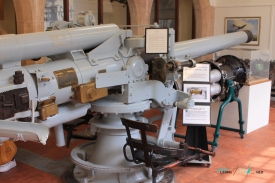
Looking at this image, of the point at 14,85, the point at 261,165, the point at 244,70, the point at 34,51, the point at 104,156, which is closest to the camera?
the point at 14,85

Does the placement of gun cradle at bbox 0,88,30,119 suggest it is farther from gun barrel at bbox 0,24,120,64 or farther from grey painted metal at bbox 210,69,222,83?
grey painted metal at bbox 210,69,222,83

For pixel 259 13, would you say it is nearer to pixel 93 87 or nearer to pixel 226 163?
pixel 226 163

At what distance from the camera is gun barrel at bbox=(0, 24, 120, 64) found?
2668 millimetres

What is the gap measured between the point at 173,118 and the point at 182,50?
777 millimetres

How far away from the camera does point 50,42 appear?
2.92 metres

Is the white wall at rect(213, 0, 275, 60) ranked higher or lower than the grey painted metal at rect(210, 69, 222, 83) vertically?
higher

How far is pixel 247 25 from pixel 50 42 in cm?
698

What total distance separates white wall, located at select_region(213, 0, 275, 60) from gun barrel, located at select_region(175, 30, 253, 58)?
373cm

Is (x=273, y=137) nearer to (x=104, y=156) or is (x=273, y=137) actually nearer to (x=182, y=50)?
(x=182, y=50)

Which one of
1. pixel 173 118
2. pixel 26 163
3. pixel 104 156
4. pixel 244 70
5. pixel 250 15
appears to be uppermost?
pixel 250 15

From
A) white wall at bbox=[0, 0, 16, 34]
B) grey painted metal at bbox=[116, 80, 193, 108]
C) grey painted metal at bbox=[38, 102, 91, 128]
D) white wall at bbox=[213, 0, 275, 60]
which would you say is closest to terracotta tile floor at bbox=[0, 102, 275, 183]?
grey painted metal at bbox=[116, 80, 193, 108]

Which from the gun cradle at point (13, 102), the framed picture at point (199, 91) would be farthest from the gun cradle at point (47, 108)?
the framed picture at point (199, 91)

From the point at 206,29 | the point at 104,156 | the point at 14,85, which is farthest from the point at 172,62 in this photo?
the point at 206,29

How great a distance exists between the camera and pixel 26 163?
4.44m
